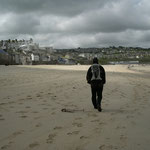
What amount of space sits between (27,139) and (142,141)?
7.15 ft

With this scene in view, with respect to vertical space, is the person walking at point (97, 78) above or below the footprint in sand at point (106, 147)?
above

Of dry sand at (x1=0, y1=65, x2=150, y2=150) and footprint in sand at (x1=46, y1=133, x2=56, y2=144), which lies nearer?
dry sand at (x1=0, y1=65, x2=150, y2=150)

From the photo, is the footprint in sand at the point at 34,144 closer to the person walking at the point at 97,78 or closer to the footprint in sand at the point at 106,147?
the footprint in sand at the point at 106,147

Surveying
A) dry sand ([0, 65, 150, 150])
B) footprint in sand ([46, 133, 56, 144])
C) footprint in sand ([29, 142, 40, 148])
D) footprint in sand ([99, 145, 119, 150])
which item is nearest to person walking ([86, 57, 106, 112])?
dry sand ([0, 65, 150, 150])

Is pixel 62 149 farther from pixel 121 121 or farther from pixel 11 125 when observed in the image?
pixel 121 121

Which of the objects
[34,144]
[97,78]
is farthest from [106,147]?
[97,78]

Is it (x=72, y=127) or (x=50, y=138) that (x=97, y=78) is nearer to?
(x=72, y=127)

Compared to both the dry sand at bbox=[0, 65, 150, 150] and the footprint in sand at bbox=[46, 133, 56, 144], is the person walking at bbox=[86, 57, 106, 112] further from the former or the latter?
the footprint in sand at bbox=[46, 133, 56, 144]

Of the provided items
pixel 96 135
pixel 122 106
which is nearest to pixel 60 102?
pixel 122 106

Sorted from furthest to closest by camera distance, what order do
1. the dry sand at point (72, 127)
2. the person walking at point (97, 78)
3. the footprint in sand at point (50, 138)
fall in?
the person walking at point (97, 78)
the footprint in sand at point (50, 138)
the dry sand at point (72, 127)

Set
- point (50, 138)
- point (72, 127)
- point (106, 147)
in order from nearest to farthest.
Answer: point (106, 147) < point (50, 138) < point (72, 127)

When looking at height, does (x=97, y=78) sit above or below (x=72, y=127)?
above

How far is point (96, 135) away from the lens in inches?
181

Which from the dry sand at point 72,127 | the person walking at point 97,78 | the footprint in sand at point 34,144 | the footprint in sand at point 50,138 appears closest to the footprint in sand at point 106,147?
the dry sand at point 72,127
